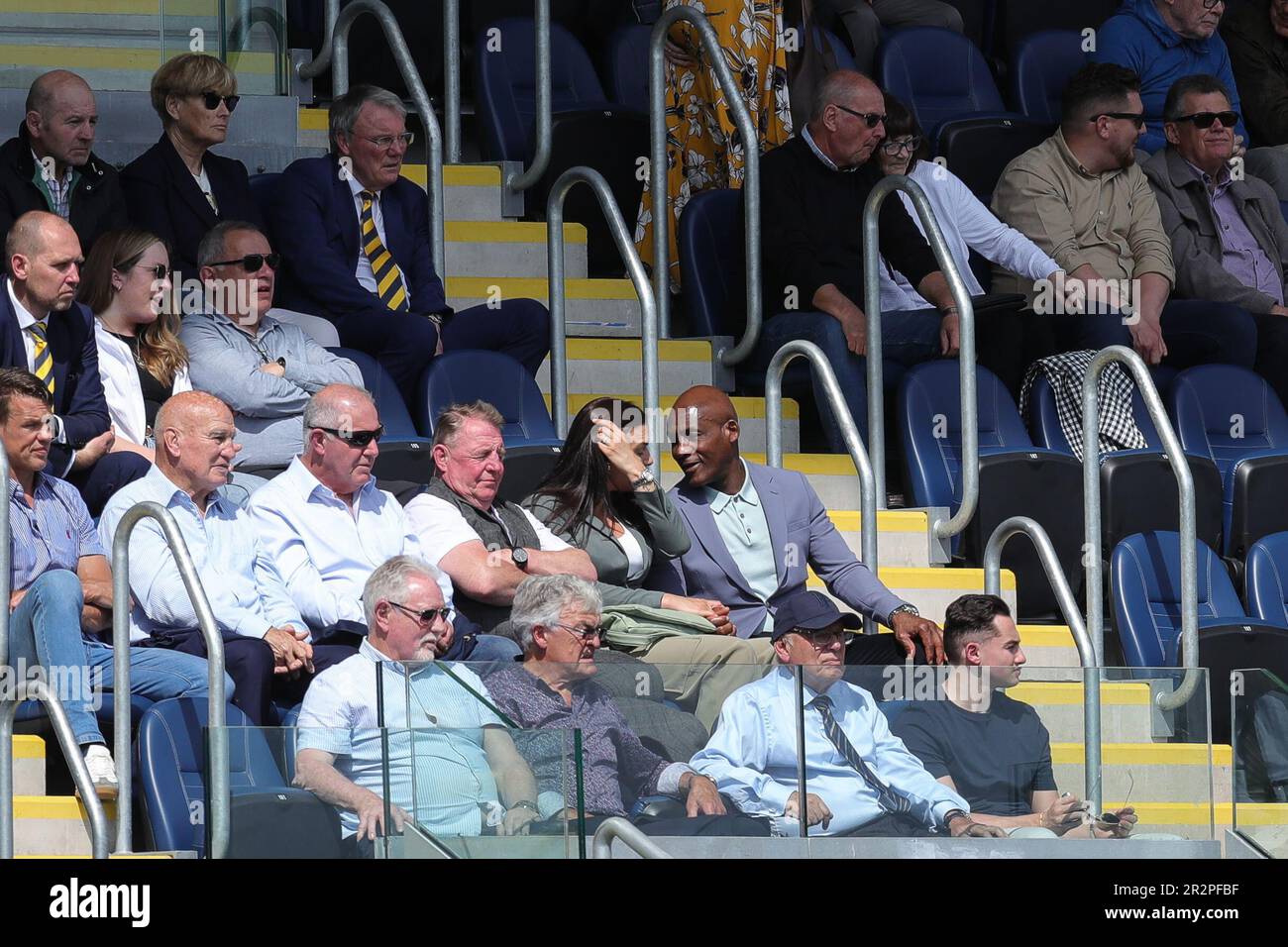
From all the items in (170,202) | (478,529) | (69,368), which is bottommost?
(478,529)

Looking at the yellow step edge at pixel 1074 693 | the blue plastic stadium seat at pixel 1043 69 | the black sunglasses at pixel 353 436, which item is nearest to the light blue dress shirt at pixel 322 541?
the black sunglasses at pixel 353 436

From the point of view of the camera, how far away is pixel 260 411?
756 centimetres

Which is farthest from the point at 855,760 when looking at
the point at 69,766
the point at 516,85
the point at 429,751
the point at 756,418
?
the point at 516,85

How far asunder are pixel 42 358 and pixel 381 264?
1.48m

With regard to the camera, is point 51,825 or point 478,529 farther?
point 478,529

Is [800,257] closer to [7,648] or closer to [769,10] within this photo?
[769,10]

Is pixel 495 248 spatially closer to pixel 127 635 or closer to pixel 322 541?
pixel 322 541

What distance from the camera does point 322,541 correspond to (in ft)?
23.0

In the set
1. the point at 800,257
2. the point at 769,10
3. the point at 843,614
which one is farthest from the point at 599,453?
the point at 769,10

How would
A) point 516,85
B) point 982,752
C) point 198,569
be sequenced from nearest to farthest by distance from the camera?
point 982,752 < point 198,569 < point 516,85

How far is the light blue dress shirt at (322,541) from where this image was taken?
22.7 ft

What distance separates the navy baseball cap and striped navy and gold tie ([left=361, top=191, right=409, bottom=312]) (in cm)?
199

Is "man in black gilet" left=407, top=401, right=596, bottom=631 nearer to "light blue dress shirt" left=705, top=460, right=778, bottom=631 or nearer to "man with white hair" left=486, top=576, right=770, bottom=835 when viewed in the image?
"light blue dress shirt" left=705, top=460, right=778, bottom=631

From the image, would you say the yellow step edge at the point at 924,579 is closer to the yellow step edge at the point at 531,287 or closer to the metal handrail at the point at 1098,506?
the metal handrail at the point at 1098,506
